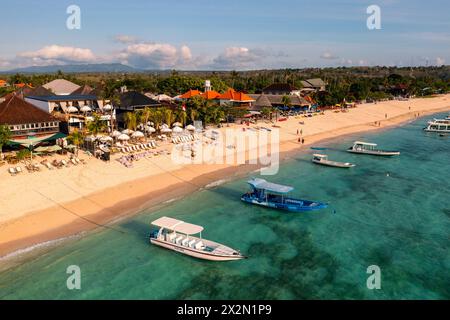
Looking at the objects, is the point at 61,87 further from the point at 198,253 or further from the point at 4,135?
the point at 198,253

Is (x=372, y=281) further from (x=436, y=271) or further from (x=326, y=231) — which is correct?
(x=326, y=231)

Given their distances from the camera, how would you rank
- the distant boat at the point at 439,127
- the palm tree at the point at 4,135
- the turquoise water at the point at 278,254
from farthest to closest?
the distant boat at the point at 439,127 → the palm tree at the point at 4,135 → the turquoise water at the point at 278,254

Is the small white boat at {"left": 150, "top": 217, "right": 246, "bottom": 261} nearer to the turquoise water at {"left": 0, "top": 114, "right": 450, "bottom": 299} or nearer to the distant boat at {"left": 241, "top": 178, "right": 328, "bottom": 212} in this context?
the turquoise water at {"left": 0, "top": 114, "right": 450, "bottom": 299}

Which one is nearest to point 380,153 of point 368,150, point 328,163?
point 368,150

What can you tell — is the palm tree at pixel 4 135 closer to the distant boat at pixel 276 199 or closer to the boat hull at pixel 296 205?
the distant boat at pixel 276 199

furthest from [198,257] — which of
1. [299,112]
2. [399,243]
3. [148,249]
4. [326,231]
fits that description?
[299,112]

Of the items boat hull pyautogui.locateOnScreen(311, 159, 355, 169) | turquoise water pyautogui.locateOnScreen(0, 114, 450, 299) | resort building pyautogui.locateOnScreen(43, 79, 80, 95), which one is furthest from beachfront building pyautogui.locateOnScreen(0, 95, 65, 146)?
resort building pyautogui.locateOnScreen(43, 79, 80, 95)

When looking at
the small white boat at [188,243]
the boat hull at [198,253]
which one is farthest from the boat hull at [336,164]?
the boat hull at [198,253]

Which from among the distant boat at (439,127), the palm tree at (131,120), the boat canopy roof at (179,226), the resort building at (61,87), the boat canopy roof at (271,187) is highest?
the resort building at (61,87)
